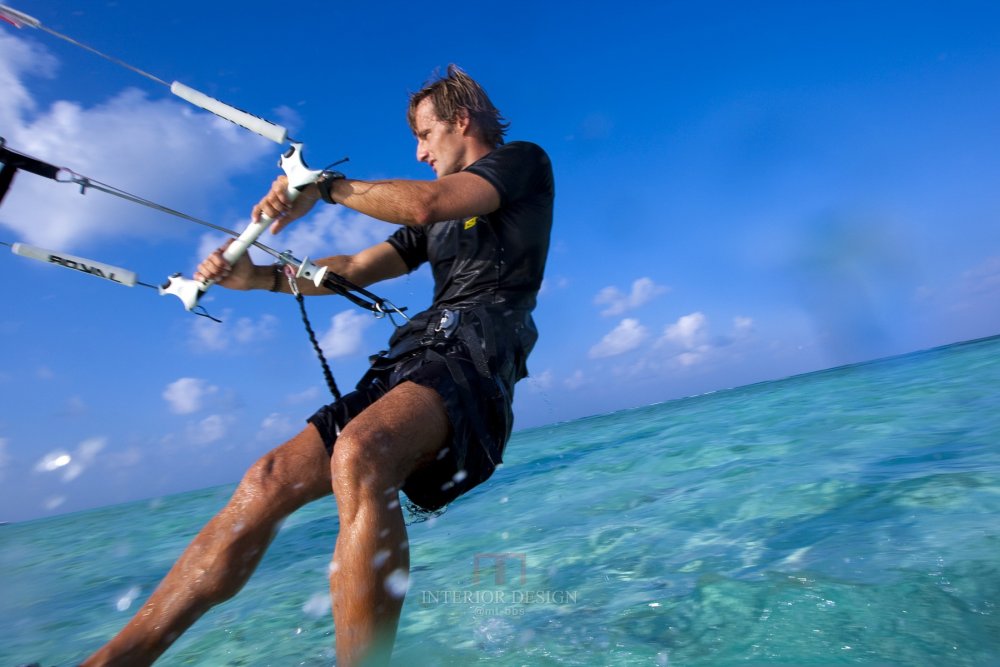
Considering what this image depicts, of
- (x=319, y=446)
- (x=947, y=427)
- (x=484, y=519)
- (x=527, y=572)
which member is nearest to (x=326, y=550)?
(x=484, y=519)

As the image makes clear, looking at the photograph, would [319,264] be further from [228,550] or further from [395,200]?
[228,550]

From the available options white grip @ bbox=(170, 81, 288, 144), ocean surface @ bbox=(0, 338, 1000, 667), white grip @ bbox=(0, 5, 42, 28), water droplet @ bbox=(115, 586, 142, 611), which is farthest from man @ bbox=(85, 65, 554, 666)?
water droplet @ bbox=(115, 586, 142, 611)

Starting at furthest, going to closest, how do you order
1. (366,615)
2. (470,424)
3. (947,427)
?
(947,427) → (470,424) → (366,615)

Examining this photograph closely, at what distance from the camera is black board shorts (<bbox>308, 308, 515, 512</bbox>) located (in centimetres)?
245

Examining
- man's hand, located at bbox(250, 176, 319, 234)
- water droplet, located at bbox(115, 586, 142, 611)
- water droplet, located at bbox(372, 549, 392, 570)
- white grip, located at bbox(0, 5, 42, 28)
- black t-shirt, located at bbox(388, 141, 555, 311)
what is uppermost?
white grip, located at bbox(0, 5, 42, 28)

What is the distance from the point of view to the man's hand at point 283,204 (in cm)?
250

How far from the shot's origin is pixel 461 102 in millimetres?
3145

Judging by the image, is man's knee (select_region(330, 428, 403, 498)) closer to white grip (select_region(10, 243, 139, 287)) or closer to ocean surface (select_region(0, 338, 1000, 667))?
ocean surface (select_region(0, 338, 1000, 667))

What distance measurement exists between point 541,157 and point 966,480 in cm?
346

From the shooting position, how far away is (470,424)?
2.49 m

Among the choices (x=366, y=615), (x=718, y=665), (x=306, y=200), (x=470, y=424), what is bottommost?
(x=718, y=665)

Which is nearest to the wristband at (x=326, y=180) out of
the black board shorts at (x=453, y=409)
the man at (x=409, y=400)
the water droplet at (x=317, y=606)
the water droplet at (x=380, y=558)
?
the man at (x=409, y=400)

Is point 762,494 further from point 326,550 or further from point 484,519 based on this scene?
point 326,550

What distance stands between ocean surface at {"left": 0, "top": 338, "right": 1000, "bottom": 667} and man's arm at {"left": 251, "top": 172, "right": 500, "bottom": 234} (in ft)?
5.84
